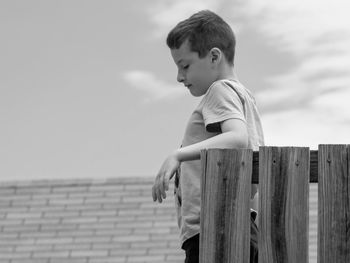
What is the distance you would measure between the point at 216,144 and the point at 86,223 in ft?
34.4

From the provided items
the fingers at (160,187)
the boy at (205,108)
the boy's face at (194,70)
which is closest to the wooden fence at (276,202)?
the boy at (205,108)

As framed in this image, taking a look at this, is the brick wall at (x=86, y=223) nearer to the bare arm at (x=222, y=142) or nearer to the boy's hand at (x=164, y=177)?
the bare arm at (x=222, y=142)

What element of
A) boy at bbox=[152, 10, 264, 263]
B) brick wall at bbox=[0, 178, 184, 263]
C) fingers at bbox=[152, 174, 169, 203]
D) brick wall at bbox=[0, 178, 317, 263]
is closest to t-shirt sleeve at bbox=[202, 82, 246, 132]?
boy at bbox=[152, 10, 264, 263]

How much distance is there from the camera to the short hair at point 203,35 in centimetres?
534

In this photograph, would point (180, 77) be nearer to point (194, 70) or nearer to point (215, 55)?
point (194, 70)

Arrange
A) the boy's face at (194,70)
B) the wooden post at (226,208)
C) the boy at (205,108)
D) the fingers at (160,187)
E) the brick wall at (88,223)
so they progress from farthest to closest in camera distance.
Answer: the brick wall at (88,223)
the boy's face at (194,70)
the boy at (205,108)
the wooden post at (226,208)
the fingers at (160,187)

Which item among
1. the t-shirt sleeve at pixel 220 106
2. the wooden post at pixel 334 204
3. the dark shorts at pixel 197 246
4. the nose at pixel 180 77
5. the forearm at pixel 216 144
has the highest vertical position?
the nose at pixel 180 77

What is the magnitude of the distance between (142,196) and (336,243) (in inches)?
431

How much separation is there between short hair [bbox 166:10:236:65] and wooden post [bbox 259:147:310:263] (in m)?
0.63

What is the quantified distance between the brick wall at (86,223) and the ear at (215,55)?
900 centimetres

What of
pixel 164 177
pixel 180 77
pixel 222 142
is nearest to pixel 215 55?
pixel 180 77

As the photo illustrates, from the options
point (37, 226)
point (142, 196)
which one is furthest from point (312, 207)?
point (37, 226)

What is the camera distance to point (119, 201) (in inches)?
619

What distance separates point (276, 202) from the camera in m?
4.96
